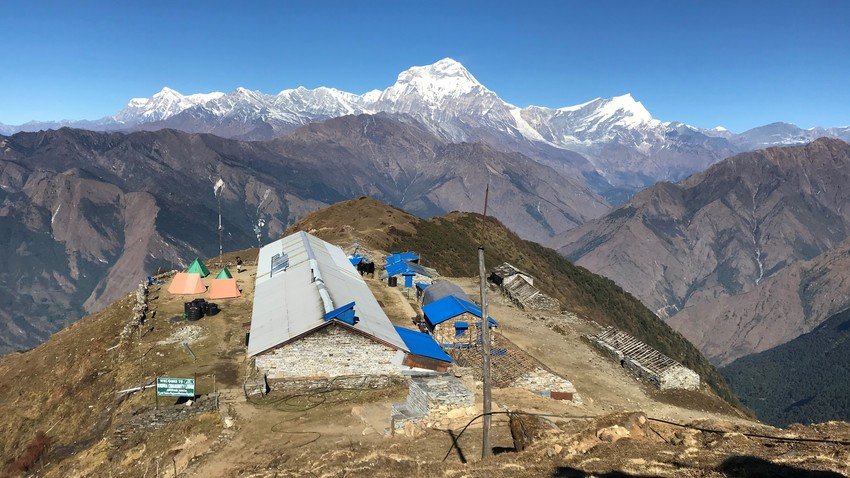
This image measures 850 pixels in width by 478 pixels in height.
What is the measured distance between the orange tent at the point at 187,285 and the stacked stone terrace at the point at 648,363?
39646 mm

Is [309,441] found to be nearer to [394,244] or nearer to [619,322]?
[394,244]

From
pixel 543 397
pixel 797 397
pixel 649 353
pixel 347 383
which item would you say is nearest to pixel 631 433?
pixel 543 397

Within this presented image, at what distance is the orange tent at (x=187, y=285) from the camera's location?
51281 mm

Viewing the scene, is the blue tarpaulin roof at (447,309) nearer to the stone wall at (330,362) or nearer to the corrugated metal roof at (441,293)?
the corrugated metal roof at (441,293)

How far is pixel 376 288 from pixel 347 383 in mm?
25788

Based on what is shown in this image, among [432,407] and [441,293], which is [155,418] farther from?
[441,293]

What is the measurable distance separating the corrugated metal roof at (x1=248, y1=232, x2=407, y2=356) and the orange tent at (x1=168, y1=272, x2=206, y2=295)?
6257mm

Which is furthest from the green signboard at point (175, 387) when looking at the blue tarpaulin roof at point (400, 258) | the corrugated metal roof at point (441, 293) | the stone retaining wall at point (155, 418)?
the blue tarpaulin roof at point (400, 258)

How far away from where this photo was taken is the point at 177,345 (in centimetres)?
3678

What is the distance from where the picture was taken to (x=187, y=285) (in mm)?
51531

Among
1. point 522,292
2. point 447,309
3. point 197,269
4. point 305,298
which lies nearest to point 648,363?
point 447,309

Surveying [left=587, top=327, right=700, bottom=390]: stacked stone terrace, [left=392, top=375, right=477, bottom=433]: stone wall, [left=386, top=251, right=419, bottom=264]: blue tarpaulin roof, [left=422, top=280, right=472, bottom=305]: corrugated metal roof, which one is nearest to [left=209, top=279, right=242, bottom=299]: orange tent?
[left=422, top=280, right=472, bottom=305]: corrugated metal roof

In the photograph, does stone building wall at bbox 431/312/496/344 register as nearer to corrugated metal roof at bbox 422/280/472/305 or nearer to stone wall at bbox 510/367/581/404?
corrugated metal roof at bbox 422/280/472/305

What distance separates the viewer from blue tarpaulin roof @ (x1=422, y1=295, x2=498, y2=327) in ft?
130
